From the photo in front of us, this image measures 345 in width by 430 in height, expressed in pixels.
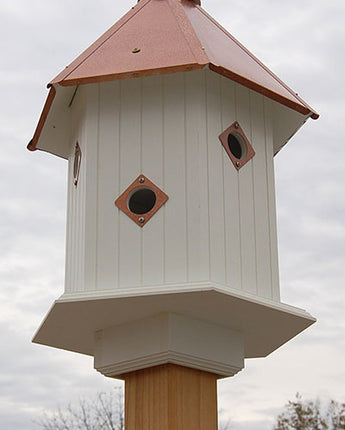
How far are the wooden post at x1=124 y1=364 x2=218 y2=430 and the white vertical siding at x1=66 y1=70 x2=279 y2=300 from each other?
76 centimetres

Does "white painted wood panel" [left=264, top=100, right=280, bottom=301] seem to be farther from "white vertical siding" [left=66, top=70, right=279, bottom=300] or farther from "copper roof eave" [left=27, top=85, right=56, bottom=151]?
"copper roof eave" [left=27, top=85, right=56, bottom=151]

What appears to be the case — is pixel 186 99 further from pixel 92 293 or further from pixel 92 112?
pixel 92 293

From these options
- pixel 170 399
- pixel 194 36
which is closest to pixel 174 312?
pixel 170 399

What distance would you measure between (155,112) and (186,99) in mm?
230

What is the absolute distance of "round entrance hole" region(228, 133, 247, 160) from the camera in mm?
6035

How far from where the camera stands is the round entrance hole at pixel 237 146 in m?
6.04

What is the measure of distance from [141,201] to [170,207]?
0.63m

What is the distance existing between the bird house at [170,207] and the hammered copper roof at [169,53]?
1cm

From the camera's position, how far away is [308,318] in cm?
575

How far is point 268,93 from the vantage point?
19.5 ft

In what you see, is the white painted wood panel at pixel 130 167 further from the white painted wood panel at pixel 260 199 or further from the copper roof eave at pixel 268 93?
the white painted wood panel at pixel 260 199

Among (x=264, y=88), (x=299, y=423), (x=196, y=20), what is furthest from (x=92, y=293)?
(x=299, y=423)

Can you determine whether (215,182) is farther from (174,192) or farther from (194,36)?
(194,36)

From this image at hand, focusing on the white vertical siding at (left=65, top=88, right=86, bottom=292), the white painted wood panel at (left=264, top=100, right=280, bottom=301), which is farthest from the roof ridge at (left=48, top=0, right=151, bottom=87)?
the white painted wood panel at (left=264, top=100, right=280, bottom=301)
